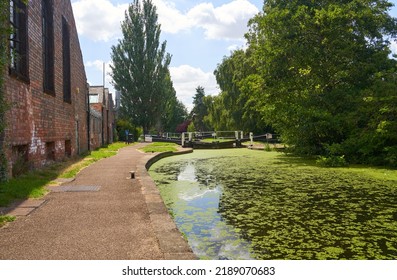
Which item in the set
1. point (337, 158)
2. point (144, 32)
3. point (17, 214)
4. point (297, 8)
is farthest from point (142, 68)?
point (17, 214)

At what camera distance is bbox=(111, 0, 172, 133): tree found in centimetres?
3884

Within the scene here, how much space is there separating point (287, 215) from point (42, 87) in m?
8.20

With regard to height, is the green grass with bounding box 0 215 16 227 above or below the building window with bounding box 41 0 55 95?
below

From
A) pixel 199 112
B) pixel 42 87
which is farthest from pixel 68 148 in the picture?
pixel 199 112

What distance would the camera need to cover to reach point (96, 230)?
4.31 metres

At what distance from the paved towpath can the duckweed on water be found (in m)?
0.48

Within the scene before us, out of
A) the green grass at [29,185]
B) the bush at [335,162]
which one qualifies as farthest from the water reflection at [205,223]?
the bush at [335,162]

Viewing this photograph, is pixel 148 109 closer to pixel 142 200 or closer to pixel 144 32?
pixel 144 32

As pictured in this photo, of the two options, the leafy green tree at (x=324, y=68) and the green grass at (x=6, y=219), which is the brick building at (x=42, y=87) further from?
the leafy green tree at (x=324, y=68)

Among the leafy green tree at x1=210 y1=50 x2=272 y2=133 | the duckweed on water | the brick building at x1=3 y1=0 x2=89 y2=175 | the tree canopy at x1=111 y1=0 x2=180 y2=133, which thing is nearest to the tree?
the tree canopy at x1=111 y1=0 x2=180 y2=133

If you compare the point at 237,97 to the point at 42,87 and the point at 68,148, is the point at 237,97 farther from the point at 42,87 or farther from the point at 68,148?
the point at 42,87

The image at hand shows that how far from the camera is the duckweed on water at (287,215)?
417cm

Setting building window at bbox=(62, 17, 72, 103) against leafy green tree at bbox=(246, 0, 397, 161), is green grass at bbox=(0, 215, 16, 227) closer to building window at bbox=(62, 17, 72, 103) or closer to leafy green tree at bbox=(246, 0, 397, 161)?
building window at bbox=(62, 17, 72, 103)

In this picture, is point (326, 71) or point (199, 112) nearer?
point (326, 71)
